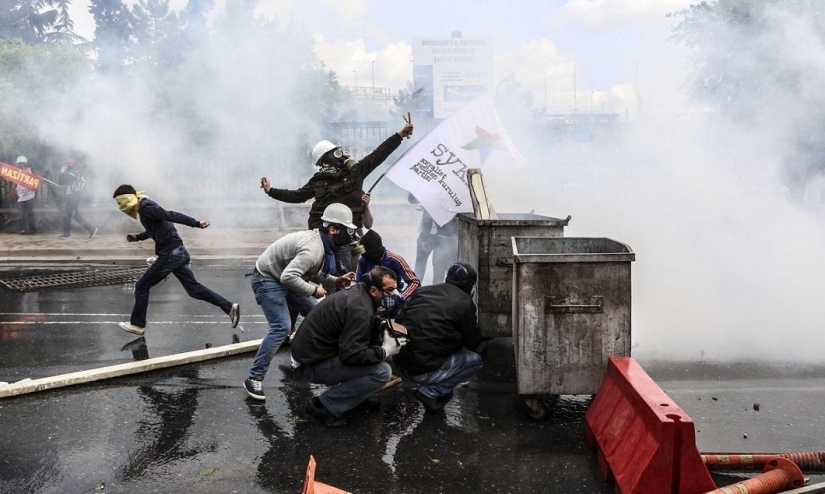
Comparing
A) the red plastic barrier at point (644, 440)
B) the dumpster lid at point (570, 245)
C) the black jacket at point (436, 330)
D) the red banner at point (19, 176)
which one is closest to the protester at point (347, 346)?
the black jacket at point (436, 330)

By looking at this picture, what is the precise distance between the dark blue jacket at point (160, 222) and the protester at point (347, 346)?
243 cm

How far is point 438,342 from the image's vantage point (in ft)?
14.6

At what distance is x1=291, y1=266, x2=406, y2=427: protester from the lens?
4188 millimetres

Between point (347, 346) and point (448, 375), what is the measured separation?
73cm

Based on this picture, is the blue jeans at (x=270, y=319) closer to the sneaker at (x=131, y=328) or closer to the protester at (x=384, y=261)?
the protester at (x=384, y=261)

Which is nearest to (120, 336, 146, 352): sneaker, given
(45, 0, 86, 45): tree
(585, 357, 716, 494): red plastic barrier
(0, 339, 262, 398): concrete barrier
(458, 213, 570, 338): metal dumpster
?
(0, 339, 262, 398): concrete barrier

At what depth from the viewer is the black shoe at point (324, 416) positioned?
14.3 feet

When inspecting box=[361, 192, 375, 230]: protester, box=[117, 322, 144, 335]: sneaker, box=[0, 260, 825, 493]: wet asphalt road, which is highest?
box=[361, 192, 375, 230]: protester

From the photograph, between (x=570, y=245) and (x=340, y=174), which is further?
(x=340, y=174)

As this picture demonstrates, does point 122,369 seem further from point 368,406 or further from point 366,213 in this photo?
point 366,213

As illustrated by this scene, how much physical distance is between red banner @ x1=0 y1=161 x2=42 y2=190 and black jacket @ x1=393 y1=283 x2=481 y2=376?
11.4 m

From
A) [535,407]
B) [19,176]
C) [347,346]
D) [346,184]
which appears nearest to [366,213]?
[346,184]

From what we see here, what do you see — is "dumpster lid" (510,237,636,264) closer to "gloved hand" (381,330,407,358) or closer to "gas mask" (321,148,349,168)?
"gloved hand" (381,330,407,358)

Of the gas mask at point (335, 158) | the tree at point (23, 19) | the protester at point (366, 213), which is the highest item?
the tree at point (23, 19)
